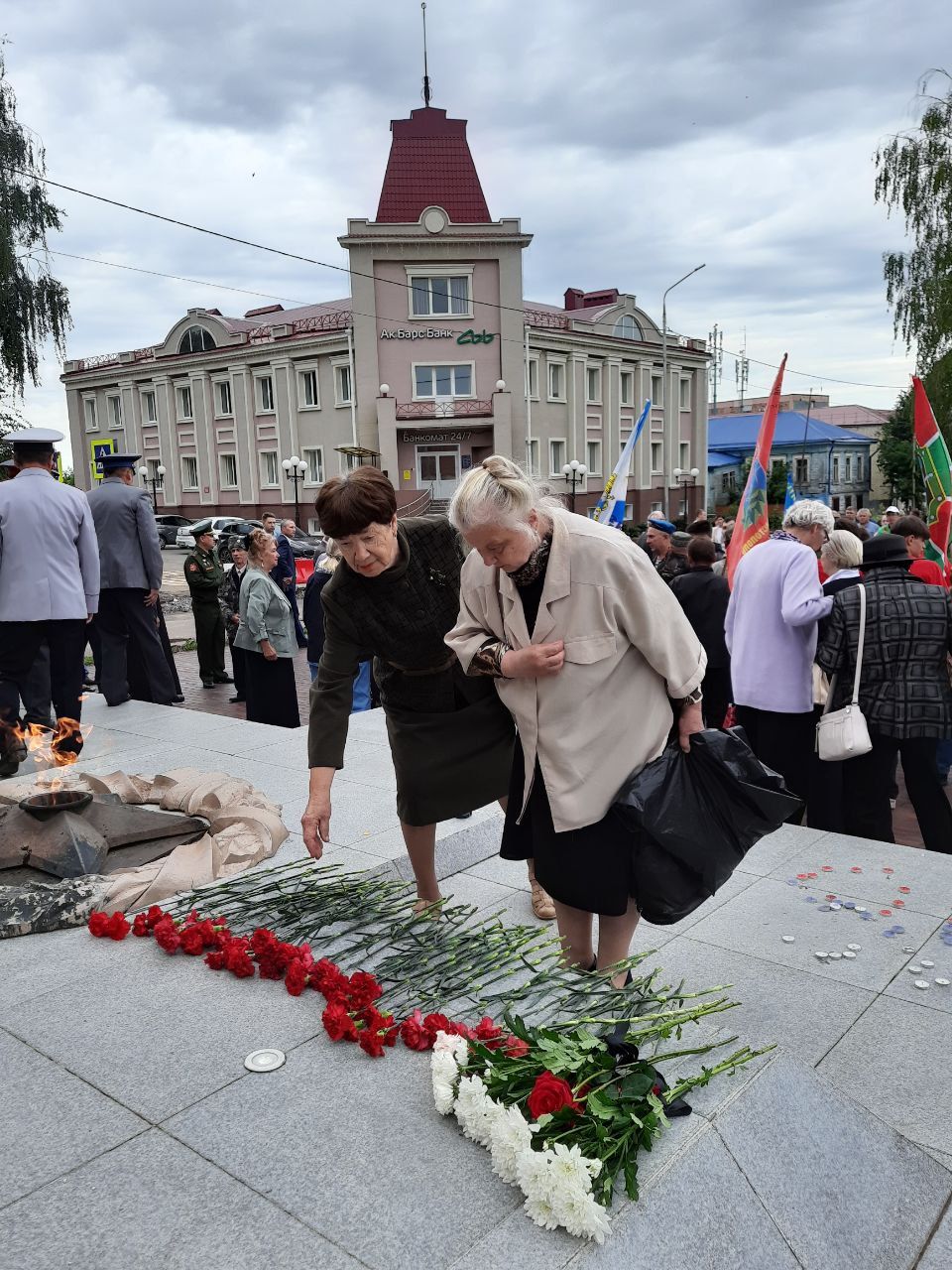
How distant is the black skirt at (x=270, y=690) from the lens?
7.83 meters

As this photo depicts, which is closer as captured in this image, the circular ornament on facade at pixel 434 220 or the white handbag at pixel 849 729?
the white handbag at pixel 849 729

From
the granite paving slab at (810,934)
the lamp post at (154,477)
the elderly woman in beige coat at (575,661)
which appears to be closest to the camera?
the elderly woman in beige coat at (575,661)

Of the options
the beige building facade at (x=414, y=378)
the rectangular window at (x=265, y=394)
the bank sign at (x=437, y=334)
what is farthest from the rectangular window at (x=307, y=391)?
the bank sign at (x=437, y=334)

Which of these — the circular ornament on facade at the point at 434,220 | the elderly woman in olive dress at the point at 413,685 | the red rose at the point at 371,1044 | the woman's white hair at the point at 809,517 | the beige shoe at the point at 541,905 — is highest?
the circular ornament on facade at the point at 434,220

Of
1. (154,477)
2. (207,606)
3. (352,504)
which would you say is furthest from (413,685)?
(154,477)

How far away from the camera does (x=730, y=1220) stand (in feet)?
6.80

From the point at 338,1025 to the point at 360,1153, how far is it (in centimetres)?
44

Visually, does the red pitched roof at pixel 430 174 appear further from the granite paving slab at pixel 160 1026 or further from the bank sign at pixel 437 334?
the granite paving slab at pixel 160 1026

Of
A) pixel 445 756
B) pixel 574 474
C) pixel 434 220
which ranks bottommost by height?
pixel 445 756

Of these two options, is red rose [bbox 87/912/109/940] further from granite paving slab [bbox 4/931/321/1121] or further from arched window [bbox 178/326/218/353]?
arched window [bbox 178/326/218/353]

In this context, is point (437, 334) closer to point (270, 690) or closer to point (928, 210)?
point (928, 210)

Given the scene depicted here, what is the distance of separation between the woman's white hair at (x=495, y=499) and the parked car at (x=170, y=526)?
37045mm

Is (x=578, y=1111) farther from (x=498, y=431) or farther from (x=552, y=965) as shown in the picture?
(x=498, y=431)

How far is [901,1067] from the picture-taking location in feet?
9.98
